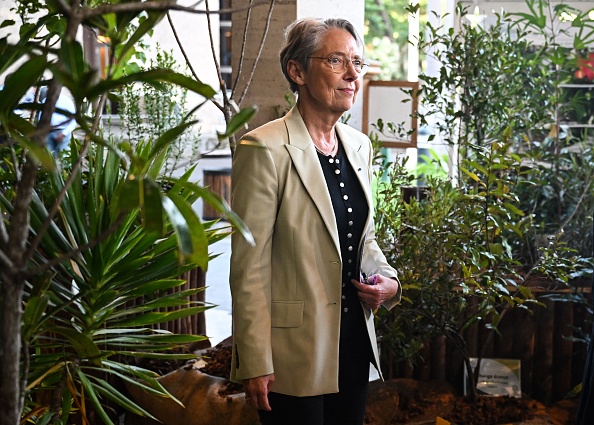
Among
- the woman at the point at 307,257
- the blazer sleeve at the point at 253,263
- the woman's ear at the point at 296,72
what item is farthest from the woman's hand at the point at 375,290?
the woman's ear at the point at 296,72

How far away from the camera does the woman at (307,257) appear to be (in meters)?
2.16

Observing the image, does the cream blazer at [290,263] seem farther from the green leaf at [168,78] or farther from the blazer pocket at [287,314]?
the green leaf at [168,78]

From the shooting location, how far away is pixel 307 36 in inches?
90.5

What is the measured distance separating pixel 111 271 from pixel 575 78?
3.92 metres

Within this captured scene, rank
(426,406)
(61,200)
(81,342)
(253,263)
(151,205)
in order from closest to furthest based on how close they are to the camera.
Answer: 1. (151,205)
2. (61,200)
3. (81,342)
4. (253,263)
5. (426,406)

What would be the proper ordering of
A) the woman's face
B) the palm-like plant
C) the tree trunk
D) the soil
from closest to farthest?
the tree trunk
the palm-like plant
the woman's face
the soil

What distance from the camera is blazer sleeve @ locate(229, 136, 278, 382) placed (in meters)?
2.14

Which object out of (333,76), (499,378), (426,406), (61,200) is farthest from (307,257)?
(499,378)

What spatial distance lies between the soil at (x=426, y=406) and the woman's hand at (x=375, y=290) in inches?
48.5

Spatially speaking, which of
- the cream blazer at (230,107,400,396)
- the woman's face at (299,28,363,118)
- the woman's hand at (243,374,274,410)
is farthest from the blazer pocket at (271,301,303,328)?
the woman's face at (299,28,363,118)

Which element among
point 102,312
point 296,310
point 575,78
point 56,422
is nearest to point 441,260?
point 296,310

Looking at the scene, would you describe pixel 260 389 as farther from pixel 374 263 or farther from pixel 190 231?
pixel 190 231

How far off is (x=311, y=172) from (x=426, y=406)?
172cm

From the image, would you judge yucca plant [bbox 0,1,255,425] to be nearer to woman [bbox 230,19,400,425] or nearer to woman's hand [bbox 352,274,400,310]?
woman [bbox 230,19,400,425]
